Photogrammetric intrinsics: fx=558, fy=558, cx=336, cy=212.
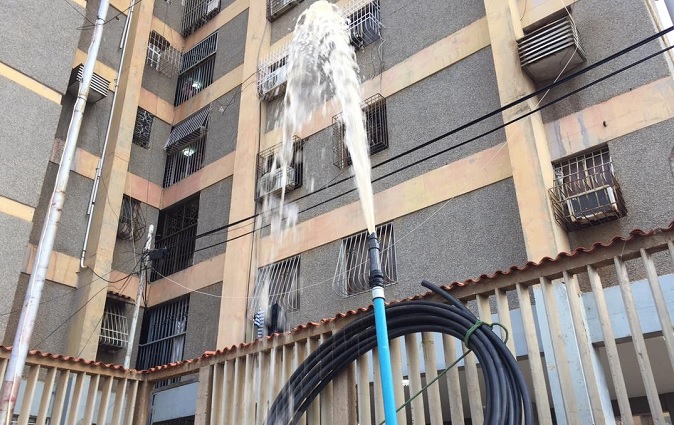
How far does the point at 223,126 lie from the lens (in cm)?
1591

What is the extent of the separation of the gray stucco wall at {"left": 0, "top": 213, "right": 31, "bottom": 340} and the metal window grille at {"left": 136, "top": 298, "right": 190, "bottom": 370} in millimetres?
3804

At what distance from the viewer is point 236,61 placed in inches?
645

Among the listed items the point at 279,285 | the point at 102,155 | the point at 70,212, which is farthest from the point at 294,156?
the point at 70,212

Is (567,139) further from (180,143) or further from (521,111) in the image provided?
(180,143)

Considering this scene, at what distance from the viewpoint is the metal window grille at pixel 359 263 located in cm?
1043

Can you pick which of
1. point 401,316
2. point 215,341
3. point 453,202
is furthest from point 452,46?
point 215,341

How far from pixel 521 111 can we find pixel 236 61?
383 inches

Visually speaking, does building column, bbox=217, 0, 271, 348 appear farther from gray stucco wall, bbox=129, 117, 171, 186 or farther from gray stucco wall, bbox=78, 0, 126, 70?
gray stucco wall, bbox=78, 0, 126, 70

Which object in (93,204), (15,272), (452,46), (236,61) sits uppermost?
(236,61)

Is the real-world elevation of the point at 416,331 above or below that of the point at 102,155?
below

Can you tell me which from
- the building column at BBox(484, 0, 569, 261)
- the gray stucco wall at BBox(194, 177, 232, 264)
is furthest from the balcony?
the gray stucco wall at BBox(194, 177, 232, 264)

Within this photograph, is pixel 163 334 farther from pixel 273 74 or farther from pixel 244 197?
pixel 273 74

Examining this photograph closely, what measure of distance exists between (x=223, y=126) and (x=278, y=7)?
3.63 meters

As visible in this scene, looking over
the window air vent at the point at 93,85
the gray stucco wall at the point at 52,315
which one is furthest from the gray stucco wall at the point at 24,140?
the gray stucco wall at the point at 52,315
